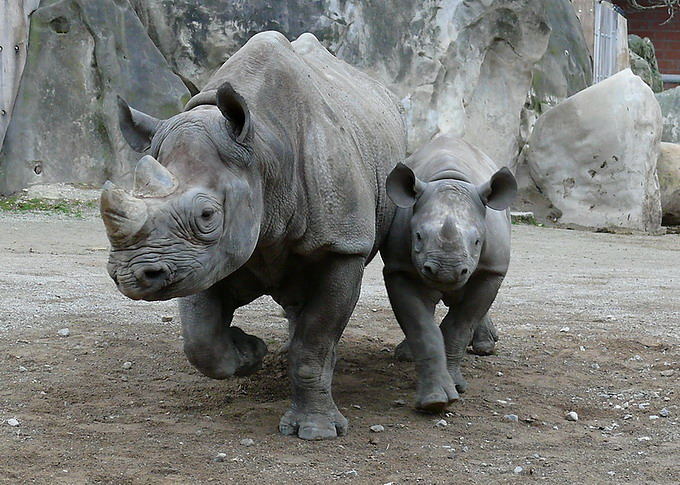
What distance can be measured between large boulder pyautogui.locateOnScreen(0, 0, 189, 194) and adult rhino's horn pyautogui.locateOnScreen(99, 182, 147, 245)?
9.40 meters

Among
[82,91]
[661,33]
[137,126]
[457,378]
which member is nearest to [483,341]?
[457,378]

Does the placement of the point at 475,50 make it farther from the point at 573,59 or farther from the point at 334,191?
the point at 334,191

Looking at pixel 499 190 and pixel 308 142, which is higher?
pixel 308 142

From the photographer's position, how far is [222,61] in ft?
44.1

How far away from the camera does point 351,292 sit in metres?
4.38

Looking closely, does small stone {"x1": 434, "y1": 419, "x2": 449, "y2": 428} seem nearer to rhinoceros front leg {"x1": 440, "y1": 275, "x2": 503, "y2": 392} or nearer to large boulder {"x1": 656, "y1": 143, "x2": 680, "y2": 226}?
rhinoceros front leg {"x1": 440, "y1": 275, "x2": 503, "y2": 392}

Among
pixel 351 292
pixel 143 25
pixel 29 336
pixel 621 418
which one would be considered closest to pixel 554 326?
pixel 621 418

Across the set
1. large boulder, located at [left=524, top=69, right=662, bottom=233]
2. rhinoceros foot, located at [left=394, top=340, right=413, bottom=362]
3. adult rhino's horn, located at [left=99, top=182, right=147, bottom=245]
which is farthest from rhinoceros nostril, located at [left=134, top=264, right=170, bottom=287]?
large boulder, located at [left=524, top=69, right=662, bottom=233]

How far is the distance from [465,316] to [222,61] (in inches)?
355

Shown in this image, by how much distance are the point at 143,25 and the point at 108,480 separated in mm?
10439

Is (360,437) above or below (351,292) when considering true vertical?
below

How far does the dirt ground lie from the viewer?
3877 millimetres

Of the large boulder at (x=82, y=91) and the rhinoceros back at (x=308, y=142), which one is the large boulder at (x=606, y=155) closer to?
the large boulder at (x=82, y=91)

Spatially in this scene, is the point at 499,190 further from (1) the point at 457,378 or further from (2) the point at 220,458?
(2) the point at 220,458
